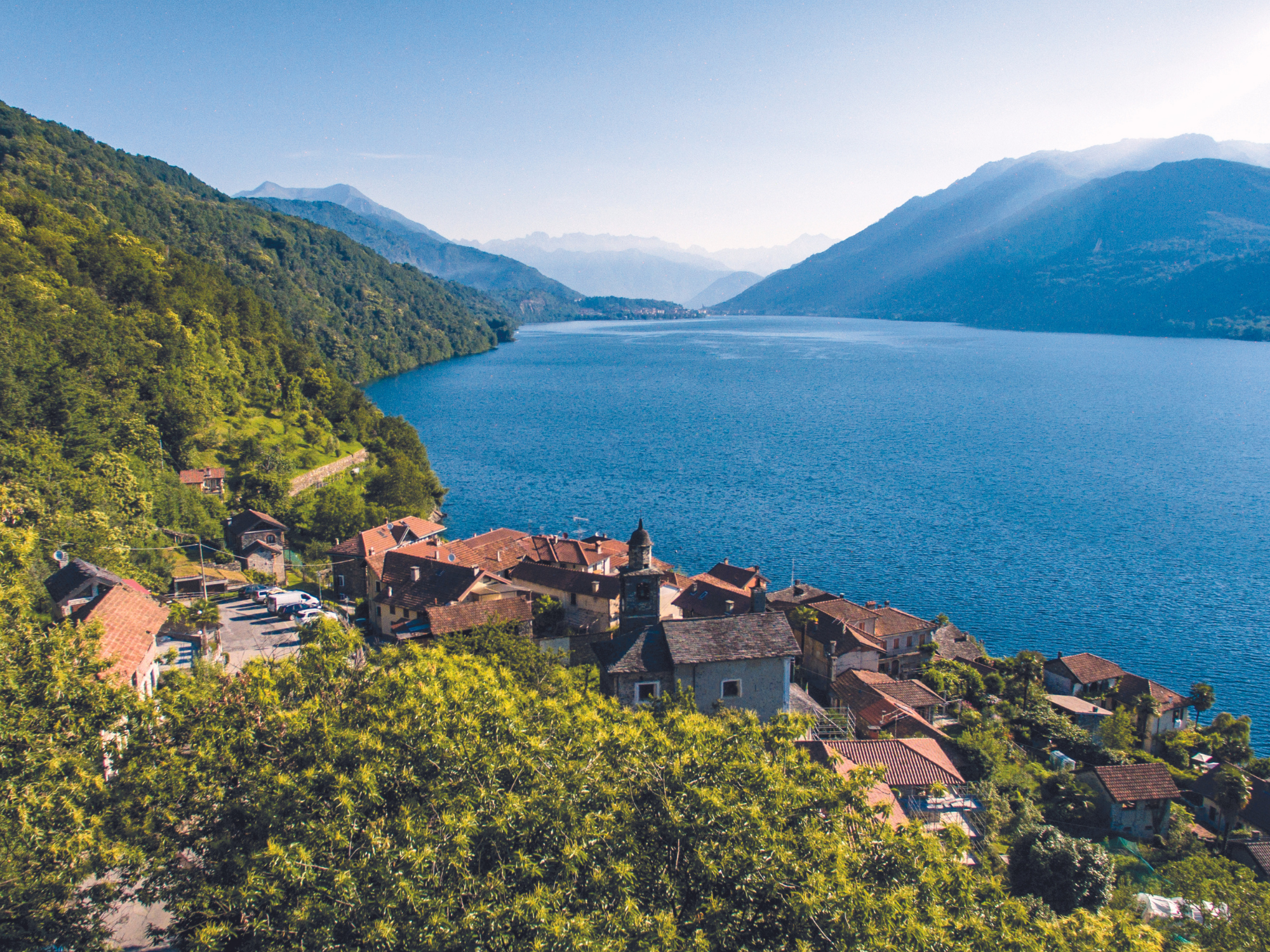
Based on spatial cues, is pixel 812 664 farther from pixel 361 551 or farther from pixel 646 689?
pixel 361 551

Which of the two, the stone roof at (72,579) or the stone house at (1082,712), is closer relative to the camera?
the stone roof at (72,579)

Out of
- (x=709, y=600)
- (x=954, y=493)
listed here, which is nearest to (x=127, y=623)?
(x=709, y=600)

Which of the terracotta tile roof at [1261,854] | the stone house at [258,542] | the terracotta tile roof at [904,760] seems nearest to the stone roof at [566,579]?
the terracotta tile roof at [904,760]

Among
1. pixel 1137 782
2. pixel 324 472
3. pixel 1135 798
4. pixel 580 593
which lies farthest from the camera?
pixel 324 472

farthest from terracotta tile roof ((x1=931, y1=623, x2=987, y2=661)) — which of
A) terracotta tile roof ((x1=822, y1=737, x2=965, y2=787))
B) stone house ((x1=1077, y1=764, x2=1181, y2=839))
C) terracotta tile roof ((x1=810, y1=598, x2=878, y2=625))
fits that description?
terracotta tile roof ((x1=822, y1=737, x2=965, y2=787))

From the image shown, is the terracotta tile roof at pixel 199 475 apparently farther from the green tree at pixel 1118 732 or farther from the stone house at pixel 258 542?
the green tree at pixel 1118 732

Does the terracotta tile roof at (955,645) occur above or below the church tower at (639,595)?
below

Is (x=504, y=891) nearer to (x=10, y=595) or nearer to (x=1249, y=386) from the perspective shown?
(x=10, y=595)
